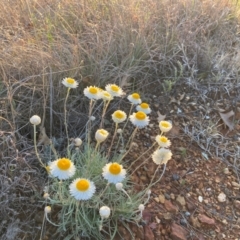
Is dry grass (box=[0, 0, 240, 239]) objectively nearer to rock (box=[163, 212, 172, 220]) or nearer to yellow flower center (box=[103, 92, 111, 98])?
yellow flower center (box=[103, 92, 111, 98])

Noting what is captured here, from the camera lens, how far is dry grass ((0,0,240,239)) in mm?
1431

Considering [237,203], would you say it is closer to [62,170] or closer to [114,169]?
[114,169]

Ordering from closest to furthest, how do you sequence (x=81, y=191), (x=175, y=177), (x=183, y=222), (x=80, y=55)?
1. (x=81, y=191)
2. (x=183, y=222)
3. (x=175, y=177)
4. (x=80, y=55)

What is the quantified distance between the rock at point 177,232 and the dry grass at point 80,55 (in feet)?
1.46

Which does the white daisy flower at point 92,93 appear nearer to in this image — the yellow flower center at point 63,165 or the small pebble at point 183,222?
the yellow flower center at point 63,165

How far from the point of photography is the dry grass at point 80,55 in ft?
4.69

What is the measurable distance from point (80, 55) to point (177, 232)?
824mm

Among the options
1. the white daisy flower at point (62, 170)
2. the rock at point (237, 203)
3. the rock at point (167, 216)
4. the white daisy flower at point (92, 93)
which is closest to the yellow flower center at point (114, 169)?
the white daisy flower at point (62, 170)

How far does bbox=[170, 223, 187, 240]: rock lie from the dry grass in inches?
17.5

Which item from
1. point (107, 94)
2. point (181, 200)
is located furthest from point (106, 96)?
point (181, 200)

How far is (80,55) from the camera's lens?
1.79m

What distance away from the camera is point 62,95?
1.67 m

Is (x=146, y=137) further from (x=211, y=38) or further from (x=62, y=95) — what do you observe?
(x=211, y=38)

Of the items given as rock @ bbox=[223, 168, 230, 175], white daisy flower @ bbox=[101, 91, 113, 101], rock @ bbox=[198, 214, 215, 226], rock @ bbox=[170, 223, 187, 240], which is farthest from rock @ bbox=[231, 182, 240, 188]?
white daisy flower @ bbox=[101, 91, 113, 101]
